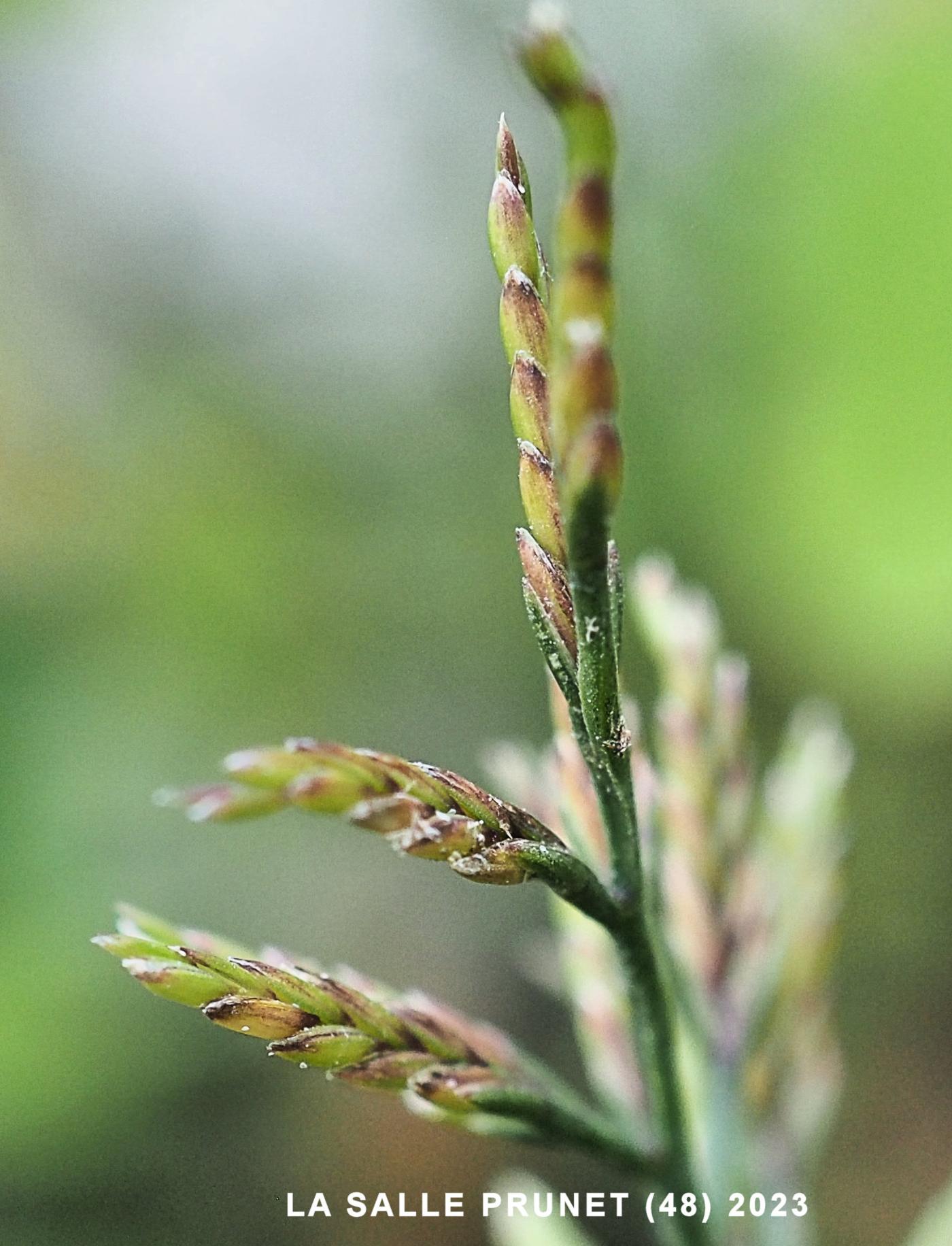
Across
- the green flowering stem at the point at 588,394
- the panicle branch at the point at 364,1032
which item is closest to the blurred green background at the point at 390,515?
the panicle branch at the point at 364,1032

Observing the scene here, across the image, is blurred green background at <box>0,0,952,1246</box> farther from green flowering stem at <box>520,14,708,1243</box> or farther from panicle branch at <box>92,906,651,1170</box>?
green flowering stem at <box>520,14,708,1243</box>

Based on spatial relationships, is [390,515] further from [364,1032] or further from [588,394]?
[588,394]

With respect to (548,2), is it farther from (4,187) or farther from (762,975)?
(4,187)

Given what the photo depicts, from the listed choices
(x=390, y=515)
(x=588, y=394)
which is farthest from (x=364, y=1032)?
(x=390, y=515)

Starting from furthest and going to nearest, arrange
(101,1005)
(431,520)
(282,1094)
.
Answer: (431,520) → (282,1094) → (101,1005)

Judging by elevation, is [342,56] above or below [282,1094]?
above

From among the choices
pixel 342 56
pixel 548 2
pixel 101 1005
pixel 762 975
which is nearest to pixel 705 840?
pixel 762 975

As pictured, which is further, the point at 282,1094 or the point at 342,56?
the point at 342,56

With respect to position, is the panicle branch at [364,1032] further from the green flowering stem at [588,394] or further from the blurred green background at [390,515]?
the blurred green background at [390,515]

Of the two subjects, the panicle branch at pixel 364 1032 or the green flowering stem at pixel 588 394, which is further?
the panicle branch at pixel 364 1032
